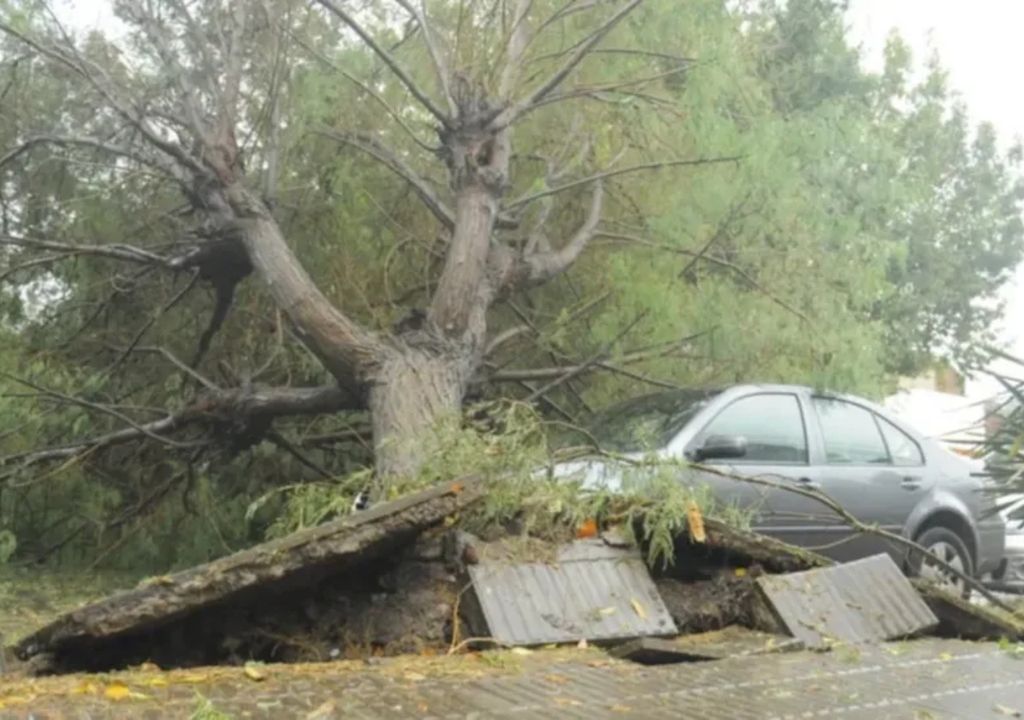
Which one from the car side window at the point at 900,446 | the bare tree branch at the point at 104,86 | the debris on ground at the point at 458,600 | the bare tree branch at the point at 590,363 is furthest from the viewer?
the bare tree branch at the point at 590,363

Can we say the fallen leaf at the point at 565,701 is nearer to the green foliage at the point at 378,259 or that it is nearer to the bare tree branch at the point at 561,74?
the green foliage at the point at 378,259

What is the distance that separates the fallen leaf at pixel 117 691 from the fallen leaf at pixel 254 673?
36 centimetres

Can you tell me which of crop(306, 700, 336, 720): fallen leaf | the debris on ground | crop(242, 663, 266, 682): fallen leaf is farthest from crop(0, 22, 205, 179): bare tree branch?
crop(306, 700, 336, 720): fallen leaf

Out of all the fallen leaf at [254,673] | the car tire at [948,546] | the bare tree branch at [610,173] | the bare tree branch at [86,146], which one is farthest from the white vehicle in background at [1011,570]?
the bare tree branch at [86,146]

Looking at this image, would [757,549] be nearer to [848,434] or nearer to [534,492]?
[534,492]

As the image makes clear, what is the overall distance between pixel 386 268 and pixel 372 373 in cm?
181

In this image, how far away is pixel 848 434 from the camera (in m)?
8.62

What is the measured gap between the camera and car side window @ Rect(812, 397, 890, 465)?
27.7ft

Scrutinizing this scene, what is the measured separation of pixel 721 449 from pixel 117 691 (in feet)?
15.3

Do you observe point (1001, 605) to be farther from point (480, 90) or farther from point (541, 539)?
point (480, 90)

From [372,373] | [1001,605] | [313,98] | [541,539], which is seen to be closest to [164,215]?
[313,98]

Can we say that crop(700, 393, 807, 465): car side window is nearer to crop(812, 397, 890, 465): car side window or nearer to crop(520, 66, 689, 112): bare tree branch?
crop(812, 397, 890, 465): car side window

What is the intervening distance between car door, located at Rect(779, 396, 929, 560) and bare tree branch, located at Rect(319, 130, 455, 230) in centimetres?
322

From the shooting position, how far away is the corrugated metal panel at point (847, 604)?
15.1 ft
